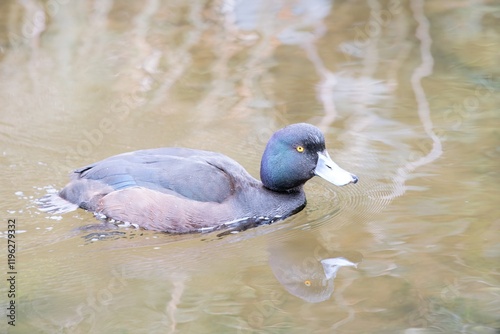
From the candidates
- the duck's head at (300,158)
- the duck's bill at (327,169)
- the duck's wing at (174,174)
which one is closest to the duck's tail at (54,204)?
the duck's wing at (174,174)

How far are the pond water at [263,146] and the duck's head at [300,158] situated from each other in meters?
0.41

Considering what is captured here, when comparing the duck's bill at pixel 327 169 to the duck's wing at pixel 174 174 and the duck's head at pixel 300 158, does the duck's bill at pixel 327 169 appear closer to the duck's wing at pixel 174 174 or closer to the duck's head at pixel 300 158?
the duck's head at pixel 300 158

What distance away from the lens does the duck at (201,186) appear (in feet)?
24.6

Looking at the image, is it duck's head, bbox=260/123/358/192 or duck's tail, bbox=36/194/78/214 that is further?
duck's tail, bbox=36/194/78/214

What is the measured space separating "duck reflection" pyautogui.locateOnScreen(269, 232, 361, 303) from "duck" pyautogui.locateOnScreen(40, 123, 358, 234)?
0.50 m

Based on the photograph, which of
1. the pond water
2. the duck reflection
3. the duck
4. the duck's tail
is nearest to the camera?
the pond water

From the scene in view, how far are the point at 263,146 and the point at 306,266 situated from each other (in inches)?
96.4

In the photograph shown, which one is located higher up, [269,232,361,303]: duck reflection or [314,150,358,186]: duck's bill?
[314,150,358,186]: duck's bill

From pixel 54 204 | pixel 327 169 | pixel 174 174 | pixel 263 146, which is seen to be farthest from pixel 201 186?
pixel 263 146

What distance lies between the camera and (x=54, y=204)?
26.1 feet

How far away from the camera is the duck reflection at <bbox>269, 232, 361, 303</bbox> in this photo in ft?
21.3

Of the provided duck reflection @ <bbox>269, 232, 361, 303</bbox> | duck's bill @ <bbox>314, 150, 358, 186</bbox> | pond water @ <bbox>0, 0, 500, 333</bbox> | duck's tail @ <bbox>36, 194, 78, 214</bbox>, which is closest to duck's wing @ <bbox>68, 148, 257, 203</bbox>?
duck's tail @ <bbox>36, 194, 78, 214</bbox>

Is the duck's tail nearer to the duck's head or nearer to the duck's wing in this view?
the duck's wing

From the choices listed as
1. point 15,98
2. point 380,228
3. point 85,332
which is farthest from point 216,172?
point 15,98
